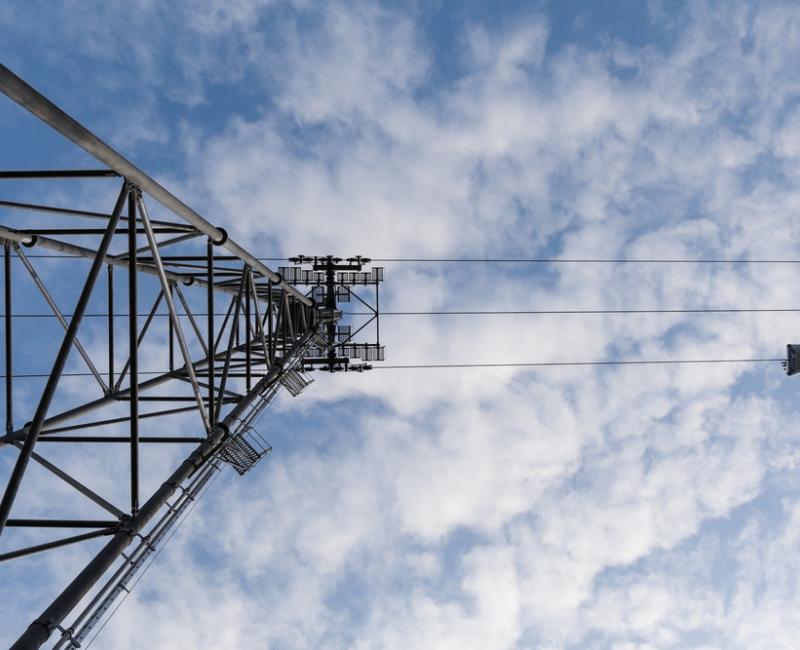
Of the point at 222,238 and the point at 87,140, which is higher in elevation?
the point at 222,238

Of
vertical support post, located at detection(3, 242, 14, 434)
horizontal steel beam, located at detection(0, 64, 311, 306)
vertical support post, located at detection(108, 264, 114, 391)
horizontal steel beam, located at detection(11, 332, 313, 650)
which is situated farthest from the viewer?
vertical support post, located at detection(108, 264, 114, 391)

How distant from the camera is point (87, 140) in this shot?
6.11 metres

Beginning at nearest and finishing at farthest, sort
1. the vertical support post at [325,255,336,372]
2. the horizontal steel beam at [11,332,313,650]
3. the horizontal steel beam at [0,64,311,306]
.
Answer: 1. the horizontal steel beam at [0,64,311,306]
2. the horizontal steel beam at [11,332,313,650]
3. the vertical support post at [325,255,336,372]

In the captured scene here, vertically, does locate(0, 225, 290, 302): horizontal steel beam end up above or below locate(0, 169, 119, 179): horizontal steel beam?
above

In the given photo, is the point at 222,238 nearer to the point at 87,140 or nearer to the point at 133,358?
the point at 133,358

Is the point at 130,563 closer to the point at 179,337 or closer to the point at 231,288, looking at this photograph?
the point at 179,337

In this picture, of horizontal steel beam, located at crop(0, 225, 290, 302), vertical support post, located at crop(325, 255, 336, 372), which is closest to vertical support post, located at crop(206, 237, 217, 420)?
horizontal steel beam, located at crop(0, 225, 290, 302)

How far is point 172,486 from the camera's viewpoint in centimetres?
866

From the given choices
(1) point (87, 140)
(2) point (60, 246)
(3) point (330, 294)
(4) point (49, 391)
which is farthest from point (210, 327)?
(3) point (330, 294)

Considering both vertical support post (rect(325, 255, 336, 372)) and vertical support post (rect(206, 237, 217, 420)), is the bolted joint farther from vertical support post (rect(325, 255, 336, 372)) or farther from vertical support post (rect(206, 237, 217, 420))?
vertical support post (rect(325, 255, 336, 372))

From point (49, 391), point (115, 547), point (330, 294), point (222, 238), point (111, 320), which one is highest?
point (330, 294)

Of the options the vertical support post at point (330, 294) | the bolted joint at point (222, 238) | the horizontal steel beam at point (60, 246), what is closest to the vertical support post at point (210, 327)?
the bolted joint at point (222, 238)

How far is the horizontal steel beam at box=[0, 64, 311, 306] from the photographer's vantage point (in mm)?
4848

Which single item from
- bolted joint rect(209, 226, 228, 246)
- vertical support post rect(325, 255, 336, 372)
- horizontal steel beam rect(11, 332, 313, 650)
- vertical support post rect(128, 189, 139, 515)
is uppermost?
vertical support post rect(325, 255, 336, 372)
